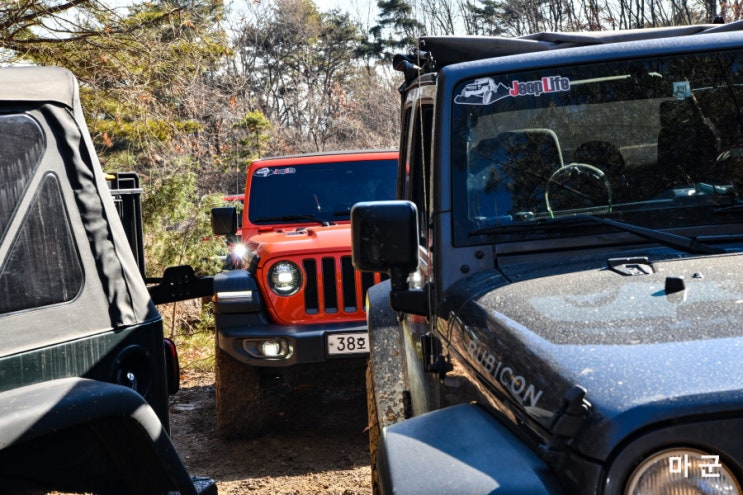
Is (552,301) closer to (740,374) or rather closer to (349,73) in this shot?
(740,374)

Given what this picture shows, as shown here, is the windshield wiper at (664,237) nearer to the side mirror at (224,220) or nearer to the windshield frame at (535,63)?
the windshield frame at (535,63)

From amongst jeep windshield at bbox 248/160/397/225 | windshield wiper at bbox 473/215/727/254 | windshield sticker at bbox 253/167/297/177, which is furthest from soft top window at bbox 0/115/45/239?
windshield sticker at bbox 253/167/297/177

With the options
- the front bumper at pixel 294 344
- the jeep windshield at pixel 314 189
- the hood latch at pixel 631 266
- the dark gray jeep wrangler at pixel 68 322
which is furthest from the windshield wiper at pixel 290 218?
the hood latch at pixel 631 266

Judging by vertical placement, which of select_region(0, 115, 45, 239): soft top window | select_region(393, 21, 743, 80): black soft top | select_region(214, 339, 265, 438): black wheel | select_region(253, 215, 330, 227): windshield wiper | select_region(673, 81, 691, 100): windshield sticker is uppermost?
select_region(393, 21, 743, 80): black soft top

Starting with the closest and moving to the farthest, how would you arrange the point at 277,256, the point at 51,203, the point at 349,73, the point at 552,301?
the point at 552,301, the point at 51,203, the point at 277,256, the point at 349,73

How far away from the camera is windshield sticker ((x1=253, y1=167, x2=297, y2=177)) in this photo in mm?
7676

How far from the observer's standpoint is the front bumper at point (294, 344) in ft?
19.0

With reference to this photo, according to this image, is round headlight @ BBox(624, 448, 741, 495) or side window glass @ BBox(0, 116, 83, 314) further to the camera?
side window glass @ BBox(0, 116, 83, 314)

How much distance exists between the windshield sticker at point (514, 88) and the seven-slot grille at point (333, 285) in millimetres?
3200

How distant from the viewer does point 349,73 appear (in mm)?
32562

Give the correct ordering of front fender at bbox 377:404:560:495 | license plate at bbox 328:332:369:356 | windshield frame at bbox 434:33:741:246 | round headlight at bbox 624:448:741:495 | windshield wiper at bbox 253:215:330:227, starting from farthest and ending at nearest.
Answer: windshield wiper at bbox 253:215:330:227, license plate at bbox 328:332:369:356, windshield frame at bbox 434:33:741:246, front fender at bbox 377:404:560:495, round headlight at bbox 624:448:741:495

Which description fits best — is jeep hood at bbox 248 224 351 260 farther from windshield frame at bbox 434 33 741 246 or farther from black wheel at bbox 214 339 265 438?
windshield frame at bbox 434 33 741 246

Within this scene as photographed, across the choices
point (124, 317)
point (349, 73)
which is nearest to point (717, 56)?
point (124, 317)

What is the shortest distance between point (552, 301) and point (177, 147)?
12918mm
